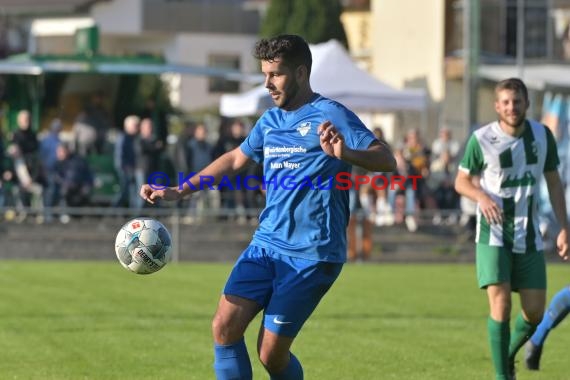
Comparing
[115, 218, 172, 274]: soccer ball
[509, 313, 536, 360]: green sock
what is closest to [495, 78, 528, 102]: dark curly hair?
[509, 313, 536, 360]: green sock

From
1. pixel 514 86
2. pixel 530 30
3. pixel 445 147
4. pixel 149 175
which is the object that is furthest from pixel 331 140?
pixel 530 30

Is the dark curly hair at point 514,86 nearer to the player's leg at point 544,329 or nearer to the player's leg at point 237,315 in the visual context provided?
the player's leg at point 544,329

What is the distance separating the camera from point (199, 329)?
44.0 feet

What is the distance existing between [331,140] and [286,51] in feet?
2.20

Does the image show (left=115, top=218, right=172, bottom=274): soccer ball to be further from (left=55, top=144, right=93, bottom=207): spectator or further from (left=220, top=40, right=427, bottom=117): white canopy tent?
(left=220, top=40, right=427, bottom=117): white canopy tent

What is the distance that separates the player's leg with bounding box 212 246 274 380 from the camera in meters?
7.52

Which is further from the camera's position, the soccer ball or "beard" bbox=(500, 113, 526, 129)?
"beard" bbox=(500, 113, 526, 129)

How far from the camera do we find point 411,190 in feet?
83.8

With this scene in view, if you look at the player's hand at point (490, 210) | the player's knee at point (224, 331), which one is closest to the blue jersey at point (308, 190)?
the player's knee at point (224, 331)

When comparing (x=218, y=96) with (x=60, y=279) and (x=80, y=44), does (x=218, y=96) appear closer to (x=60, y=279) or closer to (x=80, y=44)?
(x=80, y=44)

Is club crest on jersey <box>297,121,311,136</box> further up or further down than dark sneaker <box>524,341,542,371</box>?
further up

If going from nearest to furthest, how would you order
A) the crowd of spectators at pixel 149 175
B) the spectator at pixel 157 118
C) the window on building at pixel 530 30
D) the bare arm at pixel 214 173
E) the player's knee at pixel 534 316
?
the bare arm at pixel 214 173
the player's knee at pixel 534 316
the crowd of spectators at pixel 149 175
the spectator at pixel 157 118
the window on building at pixel 530 30

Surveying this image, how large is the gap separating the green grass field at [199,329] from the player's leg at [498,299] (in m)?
0.91

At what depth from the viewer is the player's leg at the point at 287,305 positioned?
7.57m
